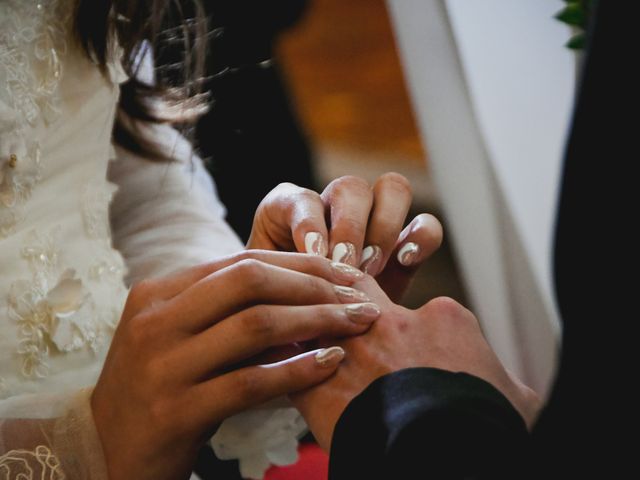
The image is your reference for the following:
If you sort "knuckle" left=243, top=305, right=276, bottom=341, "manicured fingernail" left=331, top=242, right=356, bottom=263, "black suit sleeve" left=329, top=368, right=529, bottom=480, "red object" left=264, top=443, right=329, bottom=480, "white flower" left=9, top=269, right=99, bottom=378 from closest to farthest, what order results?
"black suit sleeve" left=329, top=368, right=529, bottom=480 → "knuckle" left=243, top=305, right=276, bottom=341 → "manicured fingernail" left=331, top=242, right=356, bottom=263 → "white flower" left=9, top=269, right=99, bottom=378 → "red object" left=264, top=443, right=329, bottom=480

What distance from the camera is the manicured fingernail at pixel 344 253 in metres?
0.79

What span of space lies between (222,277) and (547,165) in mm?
1256

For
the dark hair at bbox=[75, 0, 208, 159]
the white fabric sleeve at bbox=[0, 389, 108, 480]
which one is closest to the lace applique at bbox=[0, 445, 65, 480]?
the white fabric sleeve at bbox=[0, 389, 108, 480]

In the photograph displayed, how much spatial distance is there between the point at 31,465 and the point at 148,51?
0.61 meters

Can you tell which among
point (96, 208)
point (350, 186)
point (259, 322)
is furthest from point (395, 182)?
point (96, 208)

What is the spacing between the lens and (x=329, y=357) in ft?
2.35

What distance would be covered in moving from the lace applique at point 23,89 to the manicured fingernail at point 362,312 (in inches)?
17.0

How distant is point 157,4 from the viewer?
104cm

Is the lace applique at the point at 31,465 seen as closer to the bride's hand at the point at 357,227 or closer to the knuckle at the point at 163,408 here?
the knuckle at the point at 163,408

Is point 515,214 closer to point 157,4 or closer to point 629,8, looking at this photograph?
point 157,4

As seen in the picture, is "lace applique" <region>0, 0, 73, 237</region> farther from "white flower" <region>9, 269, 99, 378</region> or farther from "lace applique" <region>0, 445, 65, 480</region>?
"lace applique" <region>0, 445, 65, 480</region>

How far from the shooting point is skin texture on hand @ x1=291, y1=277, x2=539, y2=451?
0.69m

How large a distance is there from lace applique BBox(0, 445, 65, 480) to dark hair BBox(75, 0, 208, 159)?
491mm

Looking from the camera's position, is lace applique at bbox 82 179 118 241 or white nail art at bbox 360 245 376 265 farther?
lace applique at bbox 82 179 118 241
